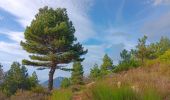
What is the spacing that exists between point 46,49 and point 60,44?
2.35 m

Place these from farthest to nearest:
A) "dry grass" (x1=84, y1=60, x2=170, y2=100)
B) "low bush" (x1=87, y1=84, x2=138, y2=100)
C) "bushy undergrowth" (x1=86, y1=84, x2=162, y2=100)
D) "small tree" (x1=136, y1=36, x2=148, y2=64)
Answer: "small tree" (x1=136, y1=36, x2=148, y2=64) < "dry grass" (x1=84, y1=60, x2=170, y2=100) < "low bush" (x1=87, y1=84, x2=138, y2=100) < "bushy undergrowth" (x1=86, y1=84, x2=162, y2=100)

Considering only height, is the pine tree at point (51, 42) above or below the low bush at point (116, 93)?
above

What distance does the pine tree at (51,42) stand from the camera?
45375 mm

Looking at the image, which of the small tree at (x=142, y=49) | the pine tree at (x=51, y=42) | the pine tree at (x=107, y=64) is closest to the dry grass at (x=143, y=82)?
the pine tree at (x=51, y=42)

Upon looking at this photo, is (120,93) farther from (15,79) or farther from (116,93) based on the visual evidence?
(15,79)

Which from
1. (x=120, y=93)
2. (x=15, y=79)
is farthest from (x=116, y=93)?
(x=15, y=79)

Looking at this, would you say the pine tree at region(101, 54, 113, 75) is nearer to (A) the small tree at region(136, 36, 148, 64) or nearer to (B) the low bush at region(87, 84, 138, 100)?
(A) the small tree at region(136, 36, 148, 64)

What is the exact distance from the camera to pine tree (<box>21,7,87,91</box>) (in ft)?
149

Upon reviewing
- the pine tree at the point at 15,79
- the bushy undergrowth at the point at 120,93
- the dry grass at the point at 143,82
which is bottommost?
the bushy undergrowth at the point at 120,93

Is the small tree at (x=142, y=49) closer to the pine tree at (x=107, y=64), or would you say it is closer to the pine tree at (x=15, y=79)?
the pine tree at (x=107, y=64)

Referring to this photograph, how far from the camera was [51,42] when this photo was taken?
45.8 metres

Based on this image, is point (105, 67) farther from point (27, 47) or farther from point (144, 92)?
point (144, 92)

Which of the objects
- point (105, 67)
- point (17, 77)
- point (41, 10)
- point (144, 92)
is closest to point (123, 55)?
point (105, 67)

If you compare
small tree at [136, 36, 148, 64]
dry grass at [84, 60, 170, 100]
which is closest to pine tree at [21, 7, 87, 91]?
small tree at [136, 36, 148, 64]
